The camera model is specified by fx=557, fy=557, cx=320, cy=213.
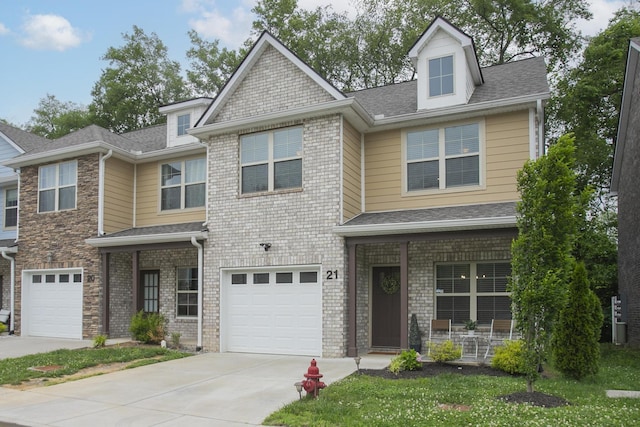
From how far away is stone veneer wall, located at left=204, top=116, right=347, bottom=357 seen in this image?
496 inches

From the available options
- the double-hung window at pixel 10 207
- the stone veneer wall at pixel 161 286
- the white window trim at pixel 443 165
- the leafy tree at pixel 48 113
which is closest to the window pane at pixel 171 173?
the stone veneer wall at pixel 161 286

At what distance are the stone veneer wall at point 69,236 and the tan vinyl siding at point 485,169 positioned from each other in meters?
8.35

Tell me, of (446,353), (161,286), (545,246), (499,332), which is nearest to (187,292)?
(161,286)

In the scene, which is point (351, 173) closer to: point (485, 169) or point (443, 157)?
point (443, 157)

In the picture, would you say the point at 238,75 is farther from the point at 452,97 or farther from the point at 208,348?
the point at 208,348

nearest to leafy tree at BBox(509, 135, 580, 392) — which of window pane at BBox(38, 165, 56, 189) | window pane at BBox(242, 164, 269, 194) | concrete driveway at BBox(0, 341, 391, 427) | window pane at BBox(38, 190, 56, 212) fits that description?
concrete driveway at BBox(0, 341, 391, 427)

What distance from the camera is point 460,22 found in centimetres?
2623

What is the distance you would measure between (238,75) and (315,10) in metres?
16.6

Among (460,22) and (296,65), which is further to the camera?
(460,22)

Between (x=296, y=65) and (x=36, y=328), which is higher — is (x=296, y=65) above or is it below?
above

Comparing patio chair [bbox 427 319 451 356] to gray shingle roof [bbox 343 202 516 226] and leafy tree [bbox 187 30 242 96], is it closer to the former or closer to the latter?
gray shingle roof [bbox 343 202 516 226]

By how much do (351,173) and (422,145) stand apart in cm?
187

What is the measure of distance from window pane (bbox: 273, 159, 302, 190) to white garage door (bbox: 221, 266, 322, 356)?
2025mm

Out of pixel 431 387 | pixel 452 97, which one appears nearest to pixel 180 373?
pixel 431 387
